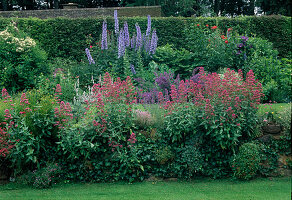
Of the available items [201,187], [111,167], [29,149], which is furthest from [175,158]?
[29,149]

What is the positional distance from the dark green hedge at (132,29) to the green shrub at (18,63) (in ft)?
10.3

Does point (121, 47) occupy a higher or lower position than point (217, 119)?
higher

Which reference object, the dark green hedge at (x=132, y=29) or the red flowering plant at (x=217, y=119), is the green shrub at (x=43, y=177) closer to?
the red flowering plant at (x=217, y=119)

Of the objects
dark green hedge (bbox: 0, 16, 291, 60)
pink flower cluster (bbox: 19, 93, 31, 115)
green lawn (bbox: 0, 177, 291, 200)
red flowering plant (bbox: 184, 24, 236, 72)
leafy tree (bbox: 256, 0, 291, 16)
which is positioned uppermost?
leafy tree (bbox: 256, 0, 291, 16)

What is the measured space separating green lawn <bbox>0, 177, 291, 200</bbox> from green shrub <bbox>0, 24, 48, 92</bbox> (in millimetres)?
4234

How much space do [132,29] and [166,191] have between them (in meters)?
A: 9.34

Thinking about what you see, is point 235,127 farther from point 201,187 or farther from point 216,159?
point 201,187

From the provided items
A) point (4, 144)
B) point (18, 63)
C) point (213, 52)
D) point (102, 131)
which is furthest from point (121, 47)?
point (4, 144)

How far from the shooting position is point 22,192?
4.61 meters

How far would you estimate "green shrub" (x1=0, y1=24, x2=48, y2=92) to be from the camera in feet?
27.2

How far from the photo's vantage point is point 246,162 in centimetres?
482

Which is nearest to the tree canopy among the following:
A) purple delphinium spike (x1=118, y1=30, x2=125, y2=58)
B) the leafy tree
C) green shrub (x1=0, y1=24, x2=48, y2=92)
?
the leafy tree

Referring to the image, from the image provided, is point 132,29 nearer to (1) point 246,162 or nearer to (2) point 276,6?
(1) point 246,162

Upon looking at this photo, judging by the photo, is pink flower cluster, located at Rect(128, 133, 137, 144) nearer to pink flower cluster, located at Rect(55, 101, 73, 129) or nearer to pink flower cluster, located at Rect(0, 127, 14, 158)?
pink flower cluster, located at Rect(55, 101, 73, 129)
